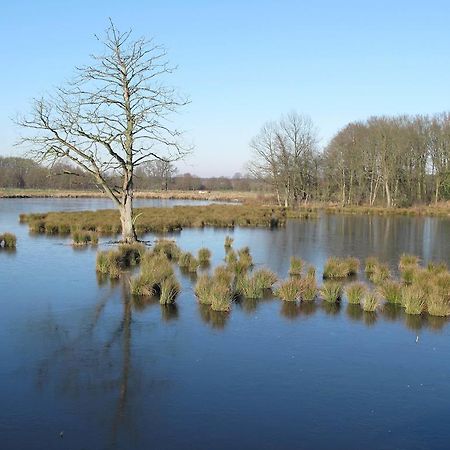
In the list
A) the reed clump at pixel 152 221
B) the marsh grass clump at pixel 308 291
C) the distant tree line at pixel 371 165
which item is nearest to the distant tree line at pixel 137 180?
the distant tree line at pixel 371 165

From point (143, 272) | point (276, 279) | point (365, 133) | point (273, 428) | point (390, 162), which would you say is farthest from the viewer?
point (365, 133)

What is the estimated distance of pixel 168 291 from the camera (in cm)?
1217

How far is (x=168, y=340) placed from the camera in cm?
953

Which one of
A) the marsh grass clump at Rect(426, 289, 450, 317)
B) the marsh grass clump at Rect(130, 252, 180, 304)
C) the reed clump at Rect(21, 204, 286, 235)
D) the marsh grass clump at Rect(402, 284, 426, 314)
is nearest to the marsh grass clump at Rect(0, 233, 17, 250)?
the reed clump at Rect(21, 204, 286, 235)

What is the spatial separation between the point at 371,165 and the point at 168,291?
48.0m

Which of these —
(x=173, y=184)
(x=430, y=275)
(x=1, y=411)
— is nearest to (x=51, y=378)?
(x=1, y=411)

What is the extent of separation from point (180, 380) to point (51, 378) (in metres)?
1.74

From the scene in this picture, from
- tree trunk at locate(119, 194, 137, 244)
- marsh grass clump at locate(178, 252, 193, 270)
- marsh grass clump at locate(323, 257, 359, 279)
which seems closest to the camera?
marsh grass clump at locate(323, 257, 359, 279)

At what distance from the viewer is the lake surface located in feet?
20.3

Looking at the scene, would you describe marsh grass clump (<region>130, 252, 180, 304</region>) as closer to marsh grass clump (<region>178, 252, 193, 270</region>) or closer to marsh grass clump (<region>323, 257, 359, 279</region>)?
marsh grass clump (<region>178, 252, 193, 270</region>)

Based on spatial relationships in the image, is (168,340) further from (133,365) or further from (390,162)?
(390,162)

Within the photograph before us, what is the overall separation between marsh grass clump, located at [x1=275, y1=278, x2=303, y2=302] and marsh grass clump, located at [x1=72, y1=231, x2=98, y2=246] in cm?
1152

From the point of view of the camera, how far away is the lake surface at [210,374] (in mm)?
6199

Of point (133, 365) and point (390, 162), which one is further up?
point (390, 162)
